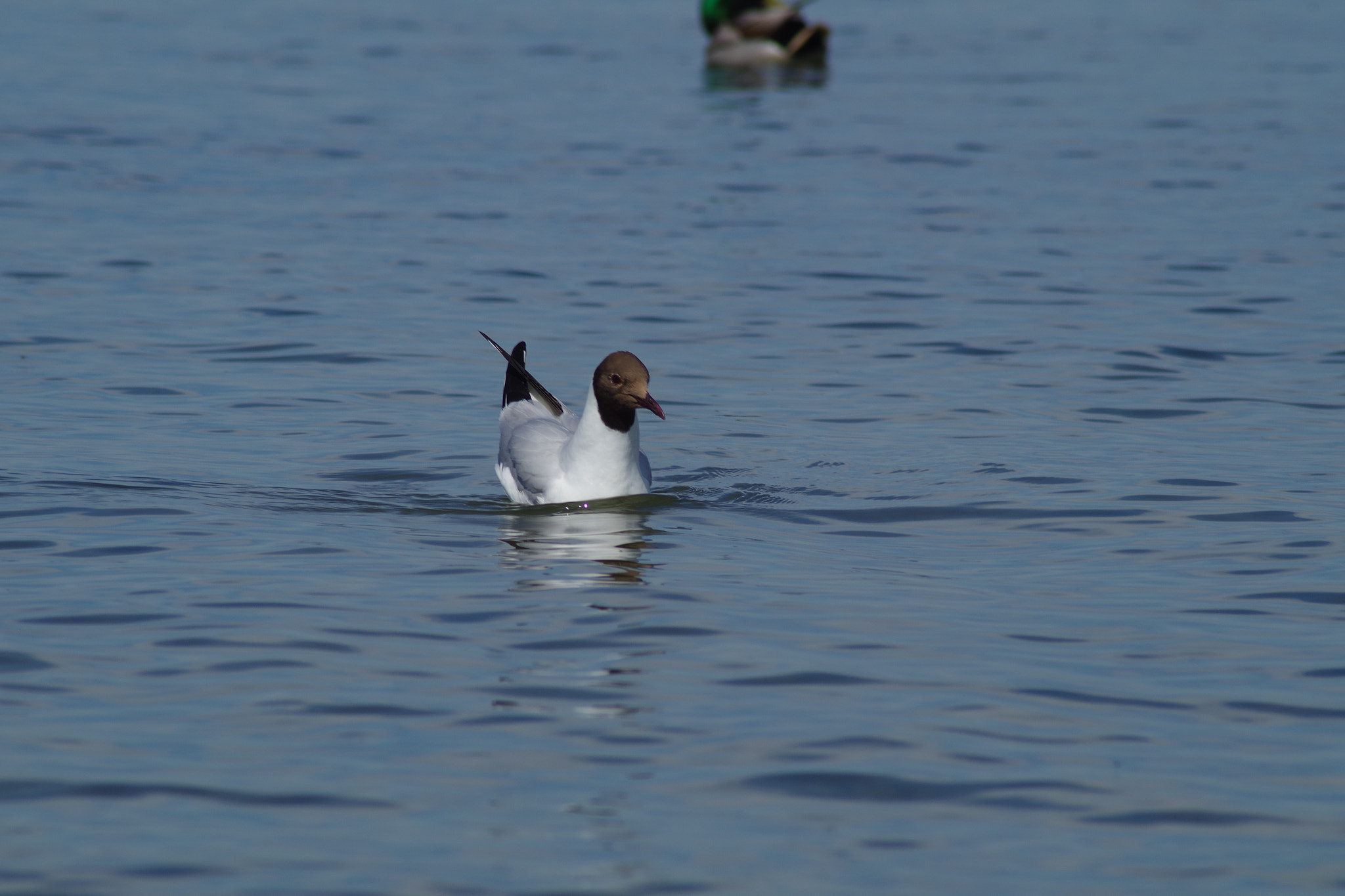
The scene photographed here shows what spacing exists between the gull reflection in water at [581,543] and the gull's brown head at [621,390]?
0.45 meters

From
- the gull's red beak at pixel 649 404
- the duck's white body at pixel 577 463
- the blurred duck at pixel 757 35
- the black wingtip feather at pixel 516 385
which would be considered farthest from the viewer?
the blurred duck at pixel 757 35

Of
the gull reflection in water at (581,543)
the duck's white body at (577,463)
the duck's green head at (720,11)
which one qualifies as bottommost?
the gull reflection in water at (581,543)

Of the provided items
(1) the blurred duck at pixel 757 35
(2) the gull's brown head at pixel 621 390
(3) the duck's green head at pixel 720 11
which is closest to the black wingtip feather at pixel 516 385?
(2) the gull's brown head at pixel 621 390

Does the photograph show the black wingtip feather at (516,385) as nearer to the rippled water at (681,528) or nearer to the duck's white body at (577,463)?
the rippled water at (681,528)

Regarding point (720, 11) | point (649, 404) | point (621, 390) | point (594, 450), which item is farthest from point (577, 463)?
point (720, 11)

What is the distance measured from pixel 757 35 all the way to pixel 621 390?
2971 cm

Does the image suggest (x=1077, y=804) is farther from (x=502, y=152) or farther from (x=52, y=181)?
(x=502, y=152)

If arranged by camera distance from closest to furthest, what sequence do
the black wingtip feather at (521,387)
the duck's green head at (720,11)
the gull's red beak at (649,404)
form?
the gull's red beak at (649,404), the black wingtip feather at (521,387), the duck's green head at (720,11)

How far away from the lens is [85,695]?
258 inches

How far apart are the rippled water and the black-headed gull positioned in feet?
0.60

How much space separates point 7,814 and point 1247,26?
45708 millimetres

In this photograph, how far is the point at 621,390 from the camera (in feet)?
31.1

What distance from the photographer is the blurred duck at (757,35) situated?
123 ft

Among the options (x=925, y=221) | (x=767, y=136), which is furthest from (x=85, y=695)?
(x=767, y=136)
